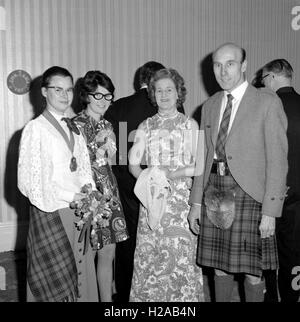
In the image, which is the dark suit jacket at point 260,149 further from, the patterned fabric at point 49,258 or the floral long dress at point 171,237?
the patterned fabric at point 49,258

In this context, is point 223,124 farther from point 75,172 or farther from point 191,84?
point 191,84

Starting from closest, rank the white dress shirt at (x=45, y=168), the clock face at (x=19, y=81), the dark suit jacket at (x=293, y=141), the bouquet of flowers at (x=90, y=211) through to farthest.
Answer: the white dress shirt at (x=45, y=168) → the bouquet of flowers at (x=90, y=211) → the dark suit jacket at (x=293, y=141) → the clock face at (x=19, y=81)

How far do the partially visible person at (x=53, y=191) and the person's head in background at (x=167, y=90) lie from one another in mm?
631

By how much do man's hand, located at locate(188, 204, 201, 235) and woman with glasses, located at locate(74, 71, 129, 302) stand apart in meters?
0.46

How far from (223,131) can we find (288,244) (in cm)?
116

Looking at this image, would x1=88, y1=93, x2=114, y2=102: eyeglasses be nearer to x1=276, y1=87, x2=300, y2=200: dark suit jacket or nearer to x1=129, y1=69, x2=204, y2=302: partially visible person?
x1=129, y1=69, x2=204, y2=302: partially visible person

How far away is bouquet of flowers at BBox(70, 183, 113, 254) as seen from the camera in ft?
7.45

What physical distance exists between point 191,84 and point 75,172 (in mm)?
3362

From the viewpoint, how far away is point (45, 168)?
2162 millimetres

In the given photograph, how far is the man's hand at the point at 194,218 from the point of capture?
2.62 m

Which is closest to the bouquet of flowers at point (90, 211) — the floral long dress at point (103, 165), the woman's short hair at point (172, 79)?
the floral long dress at point (103, 165)

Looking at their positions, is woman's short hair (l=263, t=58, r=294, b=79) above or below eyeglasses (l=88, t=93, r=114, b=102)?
above

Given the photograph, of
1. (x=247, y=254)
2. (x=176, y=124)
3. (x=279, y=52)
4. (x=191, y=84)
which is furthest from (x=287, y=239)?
(x=279, y=52)

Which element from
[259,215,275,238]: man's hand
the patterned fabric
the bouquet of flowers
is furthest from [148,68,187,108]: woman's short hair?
the patterned fabric
